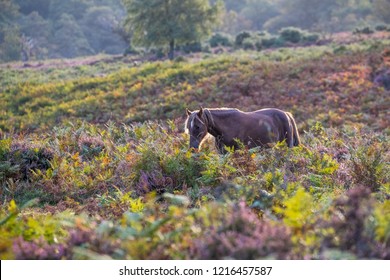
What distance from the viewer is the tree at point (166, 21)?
4344 cm

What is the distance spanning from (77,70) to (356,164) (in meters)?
33.1

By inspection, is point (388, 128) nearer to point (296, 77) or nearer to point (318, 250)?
point (296, 77)

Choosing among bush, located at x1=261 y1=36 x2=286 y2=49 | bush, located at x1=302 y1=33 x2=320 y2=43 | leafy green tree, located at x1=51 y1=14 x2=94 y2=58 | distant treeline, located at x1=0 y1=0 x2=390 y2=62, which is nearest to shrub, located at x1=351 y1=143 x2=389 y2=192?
bush, located at x1=261 y1=36 x2=286 y2=49

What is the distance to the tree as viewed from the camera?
43.4 meters

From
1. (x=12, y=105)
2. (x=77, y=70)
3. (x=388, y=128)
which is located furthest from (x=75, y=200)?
(x=77, y=70)

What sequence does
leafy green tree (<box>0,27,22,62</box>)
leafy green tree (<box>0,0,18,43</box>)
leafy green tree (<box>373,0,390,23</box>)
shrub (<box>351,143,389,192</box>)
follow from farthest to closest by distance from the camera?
leafy green tree (<box>0,0,18,43</box>) → leafy green tree (<box>373,0,390,23</box>) → leafy green tree (<box>0,27,22,62</box>) → shrub (<box>351,143,389,192</box>)

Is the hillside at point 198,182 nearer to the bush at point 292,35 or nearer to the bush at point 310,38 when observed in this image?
the bush at point 310,38

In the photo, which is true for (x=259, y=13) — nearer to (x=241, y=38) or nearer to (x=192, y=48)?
(x=241, y=38)

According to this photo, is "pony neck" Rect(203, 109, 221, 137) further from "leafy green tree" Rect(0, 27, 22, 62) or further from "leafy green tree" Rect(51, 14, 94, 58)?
"leafy green tree" Rect(51, 14, 94, 58)

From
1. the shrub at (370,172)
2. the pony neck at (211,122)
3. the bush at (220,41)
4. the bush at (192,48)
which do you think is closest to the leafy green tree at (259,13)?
the bush at (220,41)

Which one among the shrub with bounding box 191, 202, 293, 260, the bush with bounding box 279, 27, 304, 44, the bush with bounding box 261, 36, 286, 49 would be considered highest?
the shrub with bounding box 191, 202, 293, 260

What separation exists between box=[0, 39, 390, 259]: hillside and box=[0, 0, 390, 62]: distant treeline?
47504mm

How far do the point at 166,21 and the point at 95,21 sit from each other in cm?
4738
